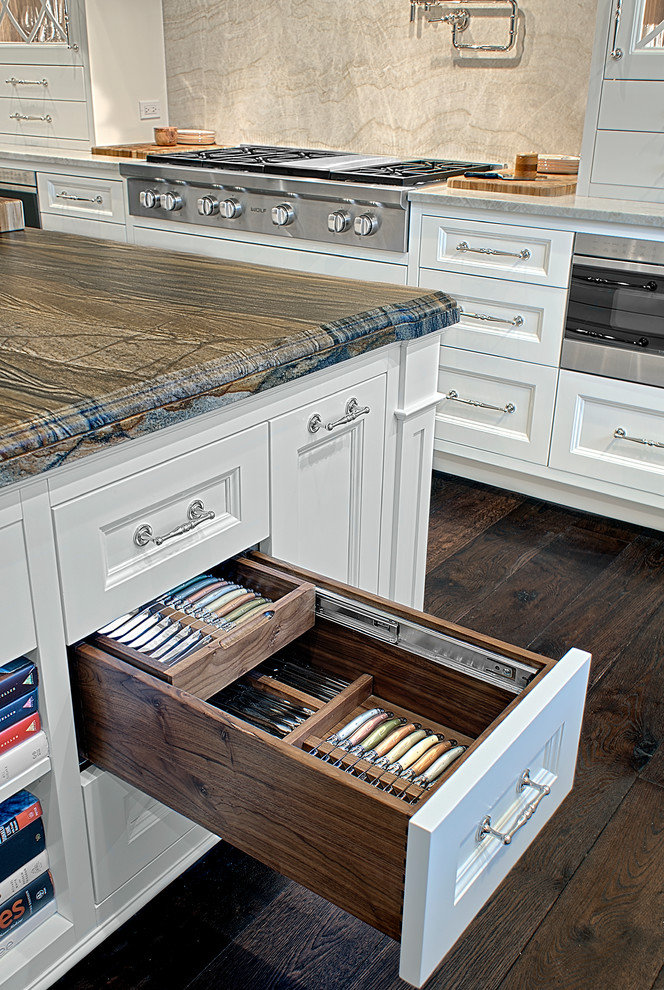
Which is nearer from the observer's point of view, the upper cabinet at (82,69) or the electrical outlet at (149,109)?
the upper cabinet at (82,69)

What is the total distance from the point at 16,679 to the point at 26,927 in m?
0.38

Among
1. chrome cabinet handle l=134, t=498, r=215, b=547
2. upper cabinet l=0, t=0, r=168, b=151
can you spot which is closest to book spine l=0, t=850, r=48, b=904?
chrome cabinet handle l=134, t=498, r=215, b=547

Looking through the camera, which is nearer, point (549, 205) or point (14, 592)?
point (14, 592)

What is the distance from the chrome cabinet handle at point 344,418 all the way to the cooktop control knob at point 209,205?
203cm

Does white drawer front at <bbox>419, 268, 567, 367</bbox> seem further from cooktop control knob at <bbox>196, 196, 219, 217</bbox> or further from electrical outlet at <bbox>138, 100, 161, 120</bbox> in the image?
electrical outlet at <bbox>138, 100, 161, 120</bbox>

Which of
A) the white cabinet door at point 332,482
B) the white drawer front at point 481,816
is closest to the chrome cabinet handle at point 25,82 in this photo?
the white cabinet door at point 332,482

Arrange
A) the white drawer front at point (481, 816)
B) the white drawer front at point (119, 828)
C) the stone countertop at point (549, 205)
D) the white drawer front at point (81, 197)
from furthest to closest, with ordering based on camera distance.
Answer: the white drawer front at point (81, 197), the stone countertop at point (549, 205), the white drawer front at point (119, 828), the white drawer front at point (481, 816)

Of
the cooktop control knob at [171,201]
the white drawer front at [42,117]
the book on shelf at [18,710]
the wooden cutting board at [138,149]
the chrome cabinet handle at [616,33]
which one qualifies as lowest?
the book on shelf at [18,710]

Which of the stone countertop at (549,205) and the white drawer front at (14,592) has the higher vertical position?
the stone countertop at (549,205)

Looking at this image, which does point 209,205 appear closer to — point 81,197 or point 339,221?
point 339,221

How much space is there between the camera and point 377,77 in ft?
11.6

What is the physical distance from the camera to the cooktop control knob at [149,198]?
3.45 metres

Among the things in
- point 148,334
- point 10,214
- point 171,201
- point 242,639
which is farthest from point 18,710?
point 171,201

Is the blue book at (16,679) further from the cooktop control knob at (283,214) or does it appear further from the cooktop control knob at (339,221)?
the cooktop control knob at (283,214)
